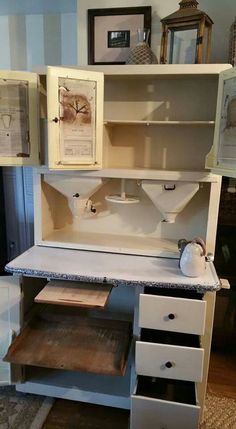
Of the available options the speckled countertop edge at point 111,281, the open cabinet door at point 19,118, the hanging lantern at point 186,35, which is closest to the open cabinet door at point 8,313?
the speckled countertop edge at point 111,281

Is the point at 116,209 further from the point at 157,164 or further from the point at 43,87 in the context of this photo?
the point at 43,87

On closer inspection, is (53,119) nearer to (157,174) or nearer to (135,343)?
(157,174)

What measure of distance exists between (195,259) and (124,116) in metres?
0.88

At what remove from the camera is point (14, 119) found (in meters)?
1.56

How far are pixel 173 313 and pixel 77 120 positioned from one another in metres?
0.97

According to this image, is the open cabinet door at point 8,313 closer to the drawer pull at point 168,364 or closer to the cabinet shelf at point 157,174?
the cabinet shelf at point 157,174

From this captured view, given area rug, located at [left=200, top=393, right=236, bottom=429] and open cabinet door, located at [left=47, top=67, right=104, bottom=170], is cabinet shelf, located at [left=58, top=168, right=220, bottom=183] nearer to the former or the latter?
open cabinet door, located at [left=47, top=67, right=104, bottom=170]

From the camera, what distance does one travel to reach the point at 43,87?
164cm

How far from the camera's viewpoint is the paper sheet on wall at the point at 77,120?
1.46 metres

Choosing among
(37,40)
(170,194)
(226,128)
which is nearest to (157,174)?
(170,194)

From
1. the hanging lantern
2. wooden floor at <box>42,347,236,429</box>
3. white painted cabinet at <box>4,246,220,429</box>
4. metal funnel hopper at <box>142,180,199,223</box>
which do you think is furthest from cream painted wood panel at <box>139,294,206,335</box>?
the hanging lantern

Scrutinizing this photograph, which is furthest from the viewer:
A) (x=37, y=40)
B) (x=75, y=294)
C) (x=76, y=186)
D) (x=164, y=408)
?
(x=37, y=40)

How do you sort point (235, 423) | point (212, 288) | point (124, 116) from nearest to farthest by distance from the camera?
point (212, 288) < point (235, 423) < point (124, 116)

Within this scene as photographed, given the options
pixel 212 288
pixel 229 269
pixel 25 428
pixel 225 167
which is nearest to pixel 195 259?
pixel 212 288
